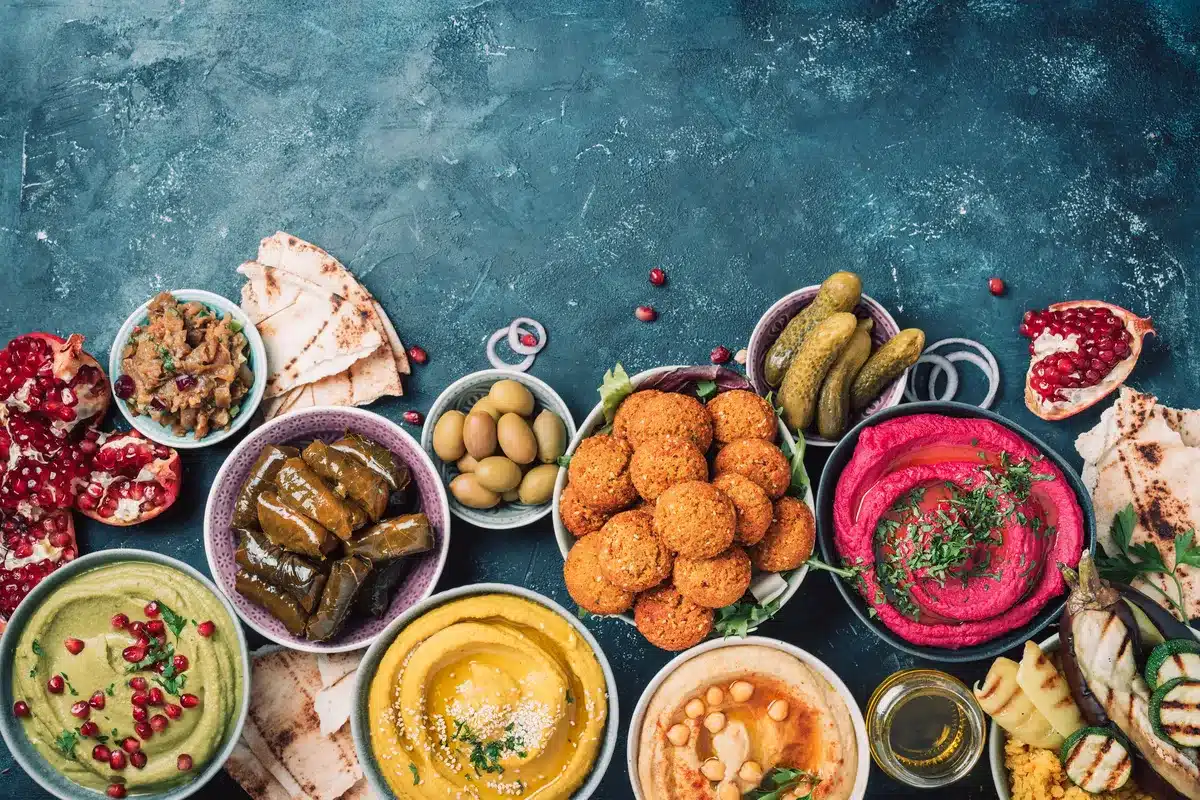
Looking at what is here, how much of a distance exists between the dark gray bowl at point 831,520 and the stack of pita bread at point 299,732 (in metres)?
2.23

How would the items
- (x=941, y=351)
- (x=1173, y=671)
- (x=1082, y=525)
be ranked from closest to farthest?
(x=1173, y=671) < (x=1082, y=525) < (x=941, y=351)

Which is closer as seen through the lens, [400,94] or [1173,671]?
[1173,671]

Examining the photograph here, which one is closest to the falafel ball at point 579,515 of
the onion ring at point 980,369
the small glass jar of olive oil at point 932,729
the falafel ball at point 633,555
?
the falafel ball at point 633,555

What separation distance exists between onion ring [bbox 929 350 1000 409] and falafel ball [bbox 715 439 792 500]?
1253 mm

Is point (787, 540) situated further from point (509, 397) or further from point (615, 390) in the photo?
point (509, 397)

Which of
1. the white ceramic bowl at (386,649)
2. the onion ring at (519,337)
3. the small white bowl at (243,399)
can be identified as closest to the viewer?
the white ceramic bowl at (386,649)

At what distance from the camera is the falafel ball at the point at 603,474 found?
3.66 metres

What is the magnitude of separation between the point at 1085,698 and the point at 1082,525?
68 cm

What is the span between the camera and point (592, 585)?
12.0 ft

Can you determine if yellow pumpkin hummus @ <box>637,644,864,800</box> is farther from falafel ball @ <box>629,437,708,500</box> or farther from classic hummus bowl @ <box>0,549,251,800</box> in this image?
classic hummus bowl @ <box>0,549,251,800</box>

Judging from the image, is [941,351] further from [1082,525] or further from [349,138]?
[349,138]

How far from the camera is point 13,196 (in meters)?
4.69

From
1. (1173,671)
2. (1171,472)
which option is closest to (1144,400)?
(1171,472)

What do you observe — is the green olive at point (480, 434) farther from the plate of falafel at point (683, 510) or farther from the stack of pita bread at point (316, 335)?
the stack of pita bread at point (316, 335)
